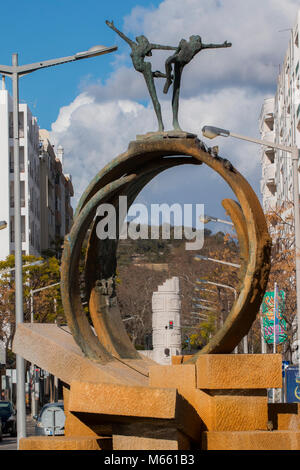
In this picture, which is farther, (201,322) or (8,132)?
(201,322)

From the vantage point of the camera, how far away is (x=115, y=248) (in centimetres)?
1526

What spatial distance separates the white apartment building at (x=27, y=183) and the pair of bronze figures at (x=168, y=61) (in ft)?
175

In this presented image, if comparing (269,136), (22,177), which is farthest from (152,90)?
(269,136)

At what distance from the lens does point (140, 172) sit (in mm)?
14344

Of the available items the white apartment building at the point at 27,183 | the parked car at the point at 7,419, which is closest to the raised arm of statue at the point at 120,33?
the parked car at the point at 7,419

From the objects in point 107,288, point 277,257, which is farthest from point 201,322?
point 107,288

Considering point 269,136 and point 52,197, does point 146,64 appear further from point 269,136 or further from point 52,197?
point 52,197

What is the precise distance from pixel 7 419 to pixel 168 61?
2660 centimetres

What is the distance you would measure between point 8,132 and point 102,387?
58107mm

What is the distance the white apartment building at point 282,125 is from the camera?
59.6 metres

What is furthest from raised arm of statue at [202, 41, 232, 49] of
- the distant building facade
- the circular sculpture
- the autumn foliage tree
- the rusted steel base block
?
the distant building facade

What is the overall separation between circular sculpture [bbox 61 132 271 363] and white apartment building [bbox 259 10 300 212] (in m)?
34.2

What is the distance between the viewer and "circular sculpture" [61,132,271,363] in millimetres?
12328

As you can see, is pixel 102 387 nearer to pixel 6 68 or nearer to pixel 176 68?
pixel 176 68
